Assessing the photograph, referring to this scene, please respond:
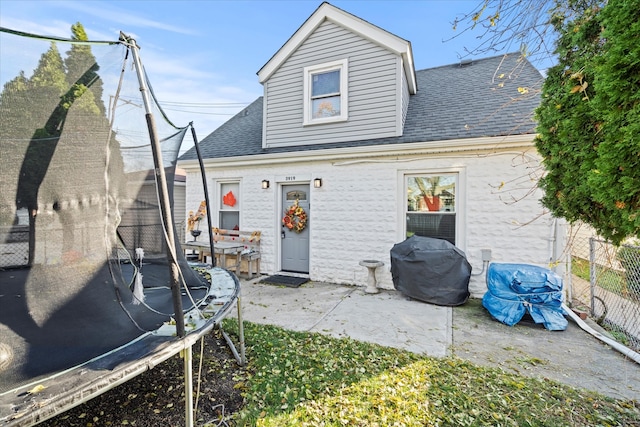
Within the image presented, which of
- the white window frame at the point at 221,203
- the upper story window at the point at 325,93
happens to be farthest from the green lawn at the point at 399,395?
the upper story window at the point at 325,93

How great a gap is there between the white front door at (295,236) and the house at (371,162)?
0.02 metres

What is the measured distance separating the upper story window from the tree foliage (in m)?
4.43

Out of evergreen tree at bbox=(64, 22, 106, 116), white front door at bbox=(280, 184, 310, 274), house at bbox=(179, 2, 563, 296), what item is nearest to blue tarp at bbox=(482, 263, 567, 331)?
house at bbox=(179, 2, 563, 296)

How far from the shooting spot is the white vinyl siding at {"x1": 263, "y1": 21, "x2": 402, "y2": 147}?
5.75 meters

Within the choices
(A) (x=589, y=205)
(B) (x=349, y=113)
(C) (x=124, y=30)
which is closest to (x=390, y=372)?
(A) (x=589, y=205)

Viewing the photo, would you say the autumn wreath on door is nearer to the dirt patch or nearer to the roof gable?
the roof gable

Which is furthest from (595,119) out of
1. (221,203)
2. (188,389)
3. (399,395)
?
(221,203)

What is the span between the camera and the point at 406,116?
616 centimetres

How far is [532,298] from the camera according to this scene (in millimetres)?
3812

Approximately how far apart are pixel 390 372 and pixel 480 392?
73 centimetres

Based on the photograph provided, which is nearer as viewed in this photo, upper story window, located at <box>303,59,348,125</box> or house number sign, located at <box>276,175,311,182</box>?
upper story window, located at <box>303,59,348,125</box>

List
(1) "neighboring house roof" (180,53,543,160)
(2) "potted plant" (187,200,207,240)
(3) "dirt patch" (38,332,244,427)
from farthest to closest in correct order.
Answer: (2) "potted plant" (187,200,207,240), (1) "neighboring house roof" (180,53,543,160), (3) "dirt patch" (38,332,244,427)

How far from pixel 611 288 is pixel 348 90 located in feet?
18.0

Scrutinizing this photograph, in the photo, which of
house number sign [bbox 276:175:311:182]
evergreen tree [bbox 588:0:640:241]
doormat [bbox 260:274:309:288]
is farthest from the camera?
house number sign [bbox 276:175:311:182]
